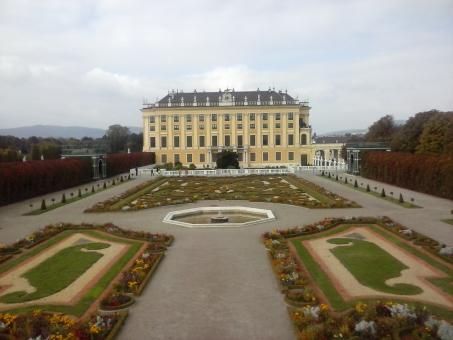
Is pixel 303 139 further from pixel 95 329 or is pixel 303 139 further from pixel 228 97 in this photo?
pixel 95 329

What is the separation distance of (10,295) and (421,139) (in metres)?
53.6

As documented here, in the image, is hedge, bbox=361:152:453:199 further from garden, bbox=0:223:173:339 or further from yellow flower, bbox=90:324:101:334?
yellow flower, bbox=90:324:101:334

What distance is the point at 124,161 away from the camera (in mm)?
63094

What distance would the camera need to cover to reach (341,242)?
18.3m

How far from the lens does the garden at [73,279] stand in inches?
387

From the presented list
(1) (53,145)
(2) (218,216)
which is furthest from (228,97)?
(2) (218,216)

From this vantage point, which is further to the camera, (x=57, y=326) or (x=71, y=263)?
(x=71, y=263)

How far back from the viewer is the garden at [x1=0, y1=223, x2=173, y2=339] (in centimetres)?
982

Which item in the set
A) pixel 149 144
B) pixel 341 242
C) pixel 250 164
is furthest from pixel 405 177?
pixel 149 144

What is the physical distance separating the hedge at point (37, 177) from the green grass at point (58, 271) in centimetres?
1727

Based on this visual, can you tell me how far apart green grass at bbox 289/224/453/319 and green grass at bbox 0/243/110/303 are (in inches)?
294

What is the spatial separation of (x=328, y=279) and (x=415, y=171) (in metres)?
28.1

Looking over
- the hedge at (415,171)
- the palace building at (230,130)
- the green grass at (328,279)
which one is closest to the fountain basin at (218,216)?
the green grass at (328,279)

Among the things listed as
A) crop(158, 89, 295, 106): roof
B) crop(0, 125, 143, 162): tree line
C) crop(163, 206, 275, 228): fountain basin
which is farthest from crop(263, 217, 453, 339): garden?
crop(158, 89, 295, 106): roof
